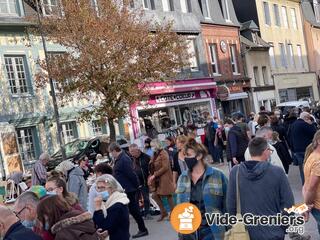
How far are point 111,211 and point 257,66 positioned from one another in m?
33.1

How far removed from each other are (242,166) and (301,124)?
5297 millimetres

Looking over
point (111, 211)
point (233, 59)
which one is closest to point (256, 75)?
point (233, 59)

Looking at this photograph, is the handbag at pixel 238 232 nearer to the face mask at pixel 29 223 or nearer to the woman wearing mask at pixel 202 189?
the woman wearing mask at pixel 202 189

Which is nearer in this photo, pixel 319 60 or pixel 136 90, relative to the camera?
pixel 136 90

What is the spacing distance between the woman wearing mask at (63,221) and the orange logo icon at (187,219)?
38.3 inches

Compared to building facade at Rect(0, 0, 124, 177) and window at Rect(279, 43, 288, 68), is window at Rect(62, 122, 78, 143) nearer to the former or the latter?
building facade at Rect(0, 0, 124, 177)

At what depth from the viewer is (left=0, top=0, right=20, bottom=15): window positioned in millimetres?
21953

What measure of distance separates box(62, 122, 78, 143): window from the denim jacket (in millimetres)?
18993

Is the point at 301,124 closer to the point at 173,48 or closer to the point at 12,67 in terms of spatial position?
the point at 173,48

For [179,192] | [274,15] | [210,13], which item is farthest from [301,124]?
[274,15]

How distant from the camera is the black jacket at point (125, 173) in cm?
928

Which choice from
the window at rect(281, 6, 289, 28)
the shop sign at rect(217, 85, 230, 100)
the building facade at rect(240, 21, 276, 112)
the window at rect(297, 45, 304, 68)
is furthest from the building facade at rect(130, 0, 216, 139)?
the window at rect(297, 45, 304, 68)

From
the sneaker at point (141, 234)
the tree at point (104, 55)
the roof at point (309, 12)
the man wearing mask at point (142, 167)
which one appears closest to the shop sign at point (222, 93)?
the tree at point (104, 55)

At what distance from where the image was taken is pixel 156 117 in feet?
92.8
